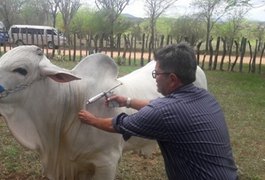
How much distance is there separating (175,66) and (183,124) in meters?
0.28

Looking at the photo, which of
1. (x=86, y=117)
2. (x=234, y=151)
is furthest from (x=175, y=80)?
(x=234, y=151)

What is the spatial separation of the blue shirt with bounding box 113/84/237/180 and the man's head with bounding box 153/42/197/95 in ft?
0.16

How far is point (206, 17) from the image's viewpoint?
1147 inches

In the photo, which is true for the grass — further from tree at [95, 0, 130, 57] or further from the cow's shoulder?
tree at [95, 0, 130, 57]

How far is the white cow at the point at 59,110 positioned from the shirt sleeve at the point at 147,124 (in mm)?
609

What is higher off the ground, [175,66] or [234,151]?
[175,66]

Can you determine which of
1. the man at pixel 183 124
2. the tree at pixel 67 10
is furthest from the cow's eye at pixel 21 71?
the tree at pixel 67 10

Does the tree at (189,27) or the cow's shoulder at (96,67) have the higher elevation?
the cow's shoulder at (96,67)

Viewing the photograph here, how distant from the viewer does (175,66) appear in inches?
78.7

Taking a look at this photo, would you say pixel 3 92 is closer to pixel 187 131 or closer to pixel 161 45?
pixel 187 131

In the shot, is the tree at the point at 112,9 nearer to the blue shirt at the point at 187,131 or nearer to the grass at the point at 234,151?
the grass at the point at 234,151

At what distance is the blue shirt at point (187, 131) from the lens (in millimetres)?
1974

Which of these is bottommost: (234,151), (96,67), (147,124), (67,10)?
(234,151)

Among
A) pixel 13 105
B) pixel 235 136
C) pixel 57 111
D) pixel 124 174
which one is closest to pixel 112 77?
pixel 57 111
